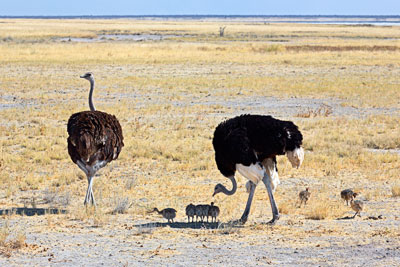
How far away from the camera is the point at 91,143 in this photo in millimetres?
9867

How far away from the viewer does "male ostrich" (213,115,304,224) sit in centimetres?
903

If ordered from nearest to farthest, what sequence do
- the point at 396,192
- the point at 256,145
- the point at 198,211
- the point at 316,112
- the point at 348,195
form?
the point at 198,211
the point at 256,145
the point at 348,195
the point at 396,192
the point at 316,112

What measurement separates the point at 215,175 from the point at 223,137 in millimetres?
4069

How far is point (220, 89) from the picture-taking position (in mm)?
28516

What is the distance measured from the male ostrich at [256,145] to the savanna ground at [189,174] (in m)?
0.71

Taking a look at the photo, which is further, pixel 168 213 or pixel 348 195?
pixel 348 195

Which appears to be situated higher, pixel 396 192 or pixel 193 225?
pixel 396 192

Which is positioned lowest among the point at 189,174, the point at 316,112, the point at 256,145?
the point at 189,174

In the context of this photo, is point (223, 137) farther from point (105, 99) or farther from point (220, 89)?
point (220, 89)

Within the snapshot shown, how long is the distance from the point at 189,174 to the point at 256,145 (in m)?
4.38

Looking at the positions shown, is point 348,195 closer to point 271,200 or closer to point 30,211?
point 271,200

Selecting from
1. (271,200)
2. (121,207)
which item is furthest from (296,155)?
(121,207)

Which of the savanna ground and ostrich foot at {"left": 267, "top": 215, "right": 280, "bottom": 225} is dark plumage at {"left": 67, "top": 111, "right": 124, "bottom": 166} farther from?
ostrich foot at {"left": 267, "top": 215, "right": 280, "bottom": 225}

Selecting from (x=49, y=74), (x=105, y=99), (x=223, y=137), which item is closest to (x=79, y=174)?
(x=223, y=137)
